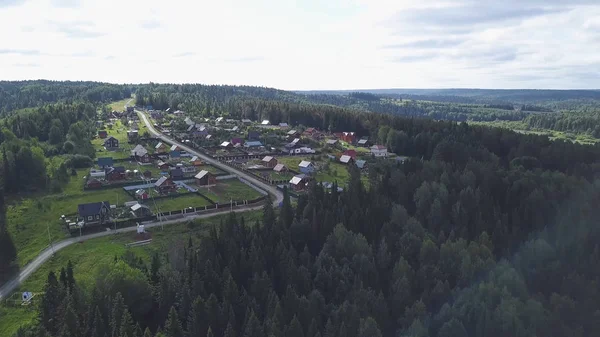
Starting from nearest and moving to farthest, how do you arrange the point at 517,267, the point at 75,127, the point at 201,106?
the point at 517,267, the point at 75,127, the point at 201,106

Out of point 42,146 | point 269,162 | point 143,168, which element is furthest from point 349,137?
point 42,146

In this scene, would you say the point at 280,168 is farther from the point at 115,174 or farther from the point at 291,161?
the point at 115,174

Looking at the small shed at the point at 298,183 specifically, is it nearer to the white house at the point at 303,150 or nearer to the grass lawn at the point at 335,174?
the grass lawn at the point at 335,174

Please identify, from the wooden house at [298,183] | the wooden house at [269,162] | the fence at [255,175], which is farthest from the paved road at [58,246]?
the wooden house at [269,162]

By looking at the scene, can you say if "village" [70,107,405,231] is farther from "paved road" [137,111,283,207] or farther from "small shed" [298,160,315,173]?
"paved road" [137,111,283,207]

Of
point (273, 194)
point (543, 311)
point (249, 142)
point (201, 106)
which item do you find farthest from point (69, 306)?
point (201, 106)

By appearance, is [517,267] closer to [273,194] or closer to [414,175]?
[414,175]
